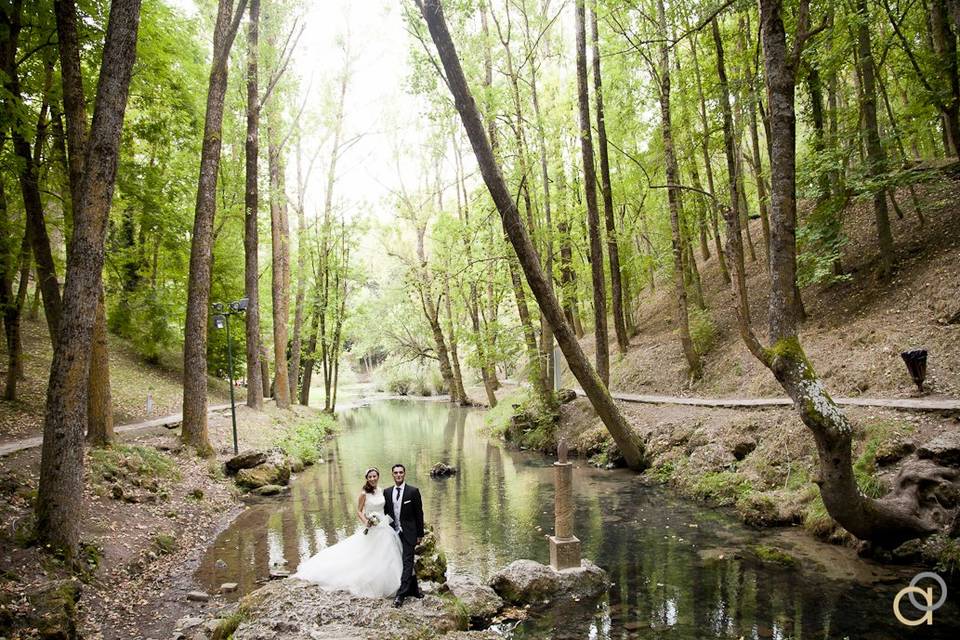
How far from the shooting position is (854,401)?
10.5m

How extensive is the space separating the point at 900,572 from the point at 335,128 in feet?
85.5

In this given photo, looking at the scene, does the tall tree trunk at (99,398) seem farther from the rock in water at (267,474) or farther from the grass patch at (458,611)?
the grass patch at (458,611)

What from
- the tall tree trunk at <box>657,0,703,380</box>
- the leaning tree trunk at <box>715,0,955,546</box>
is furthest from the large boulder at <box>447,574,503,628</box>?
the tall tree trunk at <box>657,0,703,380</box>

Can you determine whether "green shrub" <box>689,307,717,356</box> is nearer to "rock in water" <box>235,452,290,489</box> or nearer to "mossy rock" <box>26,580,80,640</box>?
"rock in water" <box>235,452,290,489</box>

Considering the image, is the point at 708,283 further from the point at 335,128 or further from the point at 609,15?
the point at 335,128

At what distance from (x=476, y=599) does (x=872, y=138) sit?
13.6 m

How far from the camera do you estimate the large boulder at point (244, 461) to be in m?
14.1

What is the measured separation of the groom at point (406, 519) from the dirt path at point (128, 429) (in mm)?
7178

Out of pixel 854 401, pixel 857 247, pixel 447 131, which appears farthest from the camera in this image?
pixel 447 131

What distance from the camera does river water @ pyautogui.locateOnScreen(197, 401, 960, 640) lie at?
625 cm

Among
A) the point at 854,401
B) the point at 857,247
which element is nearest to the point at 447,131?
the point at 857,247

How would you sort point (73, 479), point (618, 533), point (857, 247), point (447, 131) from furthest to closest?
1. point (447, 131)
2. point (857, 247)
3. point (618, 533)
4. point (73, 479)

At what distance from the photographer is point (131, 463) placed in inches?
427

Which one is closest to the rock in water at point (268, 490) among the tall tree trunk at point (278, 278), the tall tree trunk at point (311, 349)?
the tall tree trunk at point (278, 278)
